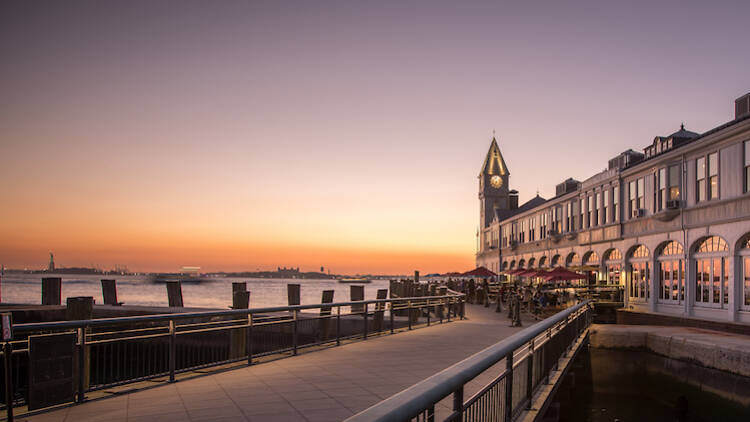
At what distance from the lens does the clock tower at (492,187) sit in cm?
9694

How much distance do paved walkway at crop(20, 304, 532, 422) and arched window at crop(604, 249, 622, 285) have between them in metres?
25.5

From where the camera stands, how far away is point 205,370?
11.3 m

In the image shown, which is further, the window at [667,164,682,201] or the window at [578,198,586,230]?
the window at [578,198,586,230]

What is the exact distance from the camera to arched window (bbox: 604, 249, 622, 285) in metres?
36.7

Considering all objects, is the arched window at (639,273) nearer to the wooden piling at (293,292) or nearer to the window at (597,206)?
the window at (597,206)

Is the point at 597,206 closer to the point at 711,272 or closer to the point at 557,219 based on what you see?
the point at 557,219

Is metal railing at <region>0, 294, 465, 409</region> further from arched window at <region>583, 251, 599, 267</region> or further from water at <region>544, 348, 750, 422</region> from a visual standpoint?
arched window at <region>583, 251, 599, 267</region>

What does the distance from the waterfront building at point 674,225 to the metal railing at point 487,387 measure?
15680mm

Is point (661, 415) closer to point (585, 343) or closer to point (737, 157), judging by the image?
point (585, 343)

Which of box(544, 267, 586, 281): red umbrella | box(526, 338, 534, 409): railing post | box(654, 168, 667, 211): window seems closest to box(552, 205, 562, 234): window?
box(544, 267, 586, 281): red umbrella

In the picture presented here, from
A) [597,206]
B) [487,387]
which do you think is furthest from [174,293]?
[487,387]

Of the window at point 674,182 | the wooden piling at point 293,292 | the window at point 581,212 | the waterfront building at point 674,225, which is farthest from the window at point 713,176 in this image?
the wooden piling at point 293,292

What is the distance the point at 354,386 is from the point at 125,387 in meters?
3.76

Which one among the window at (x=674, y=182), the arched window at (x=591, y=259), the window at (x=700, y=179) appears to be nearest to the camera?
the window at (x=700, y=179)
